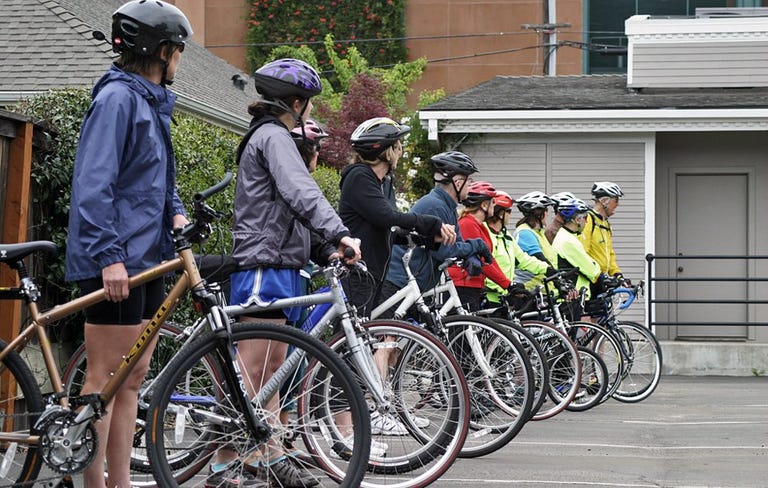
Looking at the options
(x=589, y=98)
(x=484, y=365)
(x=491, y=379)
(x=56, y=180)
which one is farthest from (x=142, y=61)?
(x=589, y=98)

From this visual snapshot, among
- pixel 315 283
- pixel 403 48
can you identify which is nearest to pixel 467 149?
pixel 315 283

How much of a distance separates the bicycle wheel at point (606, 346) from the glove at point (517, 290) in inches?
41.7

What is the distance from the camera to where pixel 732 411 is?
12.4m

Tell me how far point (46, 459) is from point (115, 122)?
4.24ft

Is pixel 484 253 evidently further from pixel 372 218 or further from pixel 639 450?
pixel 639 450

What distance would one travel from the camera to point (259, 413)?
5.65m

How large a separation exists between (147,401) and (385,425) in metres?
1.09

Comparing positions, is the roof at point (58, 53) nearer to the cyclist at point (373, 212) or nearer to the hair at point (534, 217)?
the hair at point (534, 217)

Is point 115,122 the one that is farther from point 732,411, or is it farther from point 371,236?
point 732,411

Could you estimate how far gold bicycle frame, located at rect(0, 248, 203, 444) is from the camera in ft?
17.7

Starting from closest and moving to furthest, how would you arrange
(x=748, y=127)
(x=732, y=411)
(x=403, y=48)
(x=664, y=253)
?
(x=732, y=411)
(x=748, y=127)
(x=664, y=253)
(x=403, y=48)

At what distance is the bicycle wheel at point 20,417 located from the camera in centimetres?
546

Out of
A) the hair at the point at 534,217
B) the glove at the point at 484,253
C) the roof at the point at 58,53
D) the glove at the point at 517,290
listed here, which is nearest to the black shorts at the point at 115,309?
the glove at the point at 484,253

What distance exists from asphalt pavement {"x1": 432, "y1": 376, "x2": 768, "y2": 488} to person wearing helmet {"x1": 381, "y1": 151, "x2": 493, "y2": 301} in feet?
4.02
